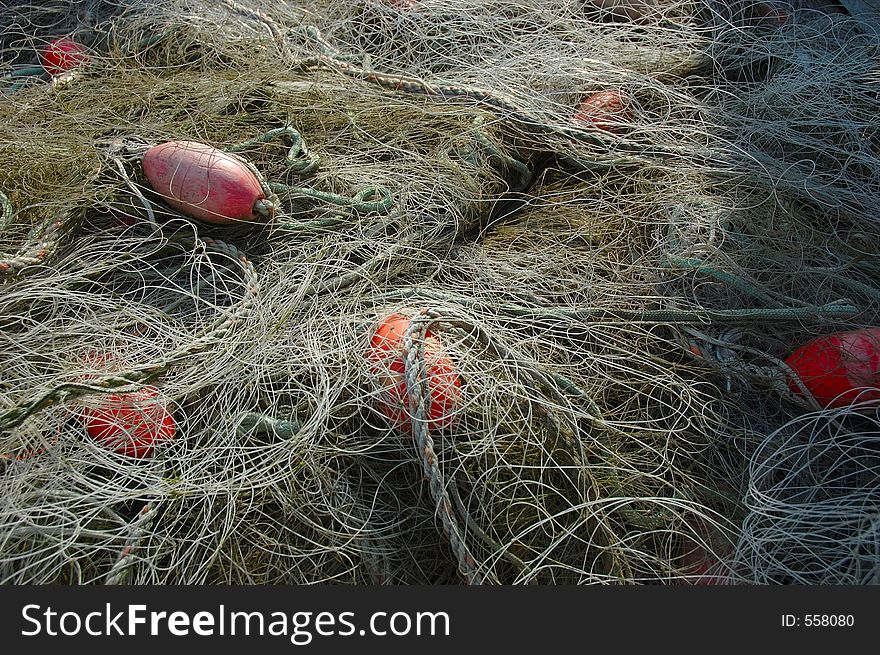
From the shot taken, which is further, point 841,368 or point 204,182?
point 204,182

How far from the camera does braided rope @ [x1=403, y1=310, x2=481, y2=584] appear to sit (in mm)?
1777

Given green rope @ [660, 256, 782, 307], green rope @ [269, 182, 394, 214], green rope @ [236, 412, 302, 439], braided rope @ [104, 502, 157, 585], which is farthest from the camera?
green rope @ [269, 182, 394, 214]

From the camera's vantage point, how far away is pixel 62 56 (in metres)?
3.21

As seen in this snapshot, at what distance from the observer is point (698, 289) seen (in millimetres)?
2381

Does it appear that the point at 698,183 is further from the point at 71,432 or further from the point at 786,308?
the point at 71,432

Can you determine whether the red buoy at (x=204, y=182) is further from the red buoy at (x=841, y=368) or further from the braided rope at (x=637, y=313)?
the red buoy at (x=841, y=368)

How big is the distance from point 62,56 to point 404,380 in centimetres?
241

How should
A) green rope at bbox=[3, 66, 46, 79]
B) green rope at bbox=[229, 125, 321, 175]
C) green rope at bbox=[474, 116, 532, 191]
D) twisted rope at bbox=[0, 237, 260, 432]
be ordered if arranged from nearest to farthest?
1. twisted rope at bbox=[0, 237, 260, 432]
2. green rope at bbox=[229, 125, 321, 175]
3. green rope at bbox=[474, 116, 532, 191]
4. green rope at bbox=[3, 66, 46, 79]

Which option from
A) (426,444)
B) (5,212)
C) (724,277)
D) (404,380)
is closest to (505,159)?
(724,277)

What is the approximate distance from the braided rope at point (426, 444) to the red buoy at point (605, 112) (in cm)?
148

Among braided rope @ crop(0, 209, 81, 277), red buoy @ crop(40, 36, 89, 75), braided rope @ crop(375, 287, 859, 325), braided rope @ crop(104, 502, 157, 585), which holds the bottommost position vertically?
braided rope @ crop(104, 502, 157, 585)

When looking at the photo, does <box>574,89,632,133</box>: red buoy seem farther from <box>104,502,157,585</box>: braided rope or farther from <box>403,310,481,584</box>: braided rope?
<box>104,502,157,585</box>: braided rope

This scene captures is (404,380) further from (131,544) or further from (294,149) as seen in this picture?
(294,149)

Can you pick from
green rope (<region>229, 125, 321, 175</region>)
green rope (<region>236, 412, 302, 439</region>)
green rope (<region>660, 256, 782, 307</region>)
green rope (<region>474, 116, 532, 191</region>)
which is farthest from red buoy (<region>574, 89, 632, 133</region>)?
green rope (<region>236, 412, 302, 439</region>)
